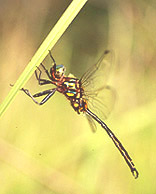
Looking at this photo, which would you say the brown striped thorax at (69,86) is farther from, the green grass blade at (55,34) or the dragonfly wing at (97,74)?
the green grass blade at (55,34)

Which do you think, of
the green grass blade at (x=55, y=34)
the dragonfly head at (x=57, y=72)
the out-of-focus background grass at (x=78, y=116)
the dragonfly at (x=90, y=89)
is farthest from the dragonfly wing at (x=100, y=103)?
the green grass blade at (x=55, y=34)

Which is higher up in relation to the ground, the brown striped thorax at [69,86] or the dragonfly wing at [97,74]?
the dragonfly wing at [97,74]

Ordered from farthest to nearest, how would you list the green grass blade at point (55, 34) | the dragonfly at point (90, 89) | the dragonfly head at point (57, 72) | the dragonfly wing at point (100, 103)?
the dragonfly wing at point (100, 103) < the dragonfly at point (90, 89) < the dragonfly head at point (57, 72) < the green grass blade at point (55, 34)

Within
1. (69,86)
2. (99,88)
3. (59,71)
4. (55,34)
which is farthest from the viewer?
(99,88)

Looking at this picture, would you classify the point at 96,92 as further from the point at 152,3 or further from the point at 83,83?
the point at 152,3

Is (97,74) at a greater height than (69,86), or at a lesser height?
greater

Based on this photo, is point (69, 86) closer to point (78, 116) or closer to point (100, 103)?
point (100, 103)

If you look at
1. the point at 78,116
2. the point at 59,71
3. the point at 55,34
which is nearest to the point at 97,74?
the point at 59,71

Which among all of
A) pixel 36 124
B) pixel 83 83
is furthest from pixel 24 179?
pixel 83 83
